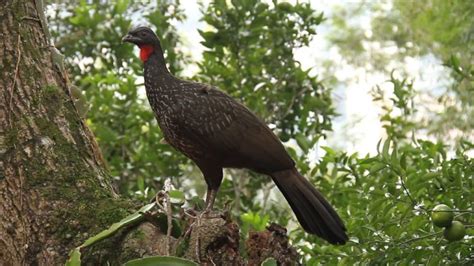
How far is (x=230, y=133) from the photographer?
3.65m

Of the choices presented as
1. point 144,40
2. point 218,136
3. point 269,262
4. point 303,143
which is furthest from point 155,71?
point 269,262

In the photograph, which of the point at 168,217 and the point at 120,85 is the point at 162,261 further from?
the point at 120,85

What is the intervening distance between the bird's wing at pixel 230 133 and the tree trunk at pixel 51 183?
1.54ft

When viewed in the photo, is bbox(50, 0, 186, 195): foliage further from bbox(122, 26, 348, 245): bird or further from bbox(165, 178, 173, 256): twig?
bbox(165, 178, 173, 256): twig

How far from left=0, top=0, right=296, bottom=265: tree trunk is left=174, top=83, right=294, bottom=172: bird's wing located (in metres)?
0.47

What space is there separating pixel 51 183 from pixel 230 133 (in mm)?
896

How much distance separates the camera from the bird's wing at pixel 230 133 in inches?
142

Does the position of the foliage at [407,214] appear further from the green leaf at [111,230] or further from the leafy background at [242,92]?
the green leaf at [111,230]

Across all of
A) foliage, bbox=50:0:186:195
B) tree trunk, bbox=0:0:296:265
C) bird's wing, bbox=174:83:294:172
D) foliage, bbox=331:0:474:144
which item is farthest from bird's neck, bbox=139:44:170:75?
foliage, bbox=331:0:474:144

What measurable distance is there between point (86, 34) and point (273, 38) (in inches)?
45.3

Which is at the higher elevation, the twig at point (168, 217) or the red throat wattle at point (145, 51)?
the red throat wattle at point (145, 51)

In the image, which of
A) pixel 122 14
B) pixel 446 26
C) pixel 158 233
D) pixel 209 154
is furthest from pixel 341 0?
pixel 158 233

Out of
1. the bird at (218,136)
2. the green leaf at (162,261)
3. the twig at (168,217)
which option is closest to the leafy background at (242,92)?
the bird at (218,136)

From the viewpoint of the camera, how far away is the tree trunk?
9.09 ft
